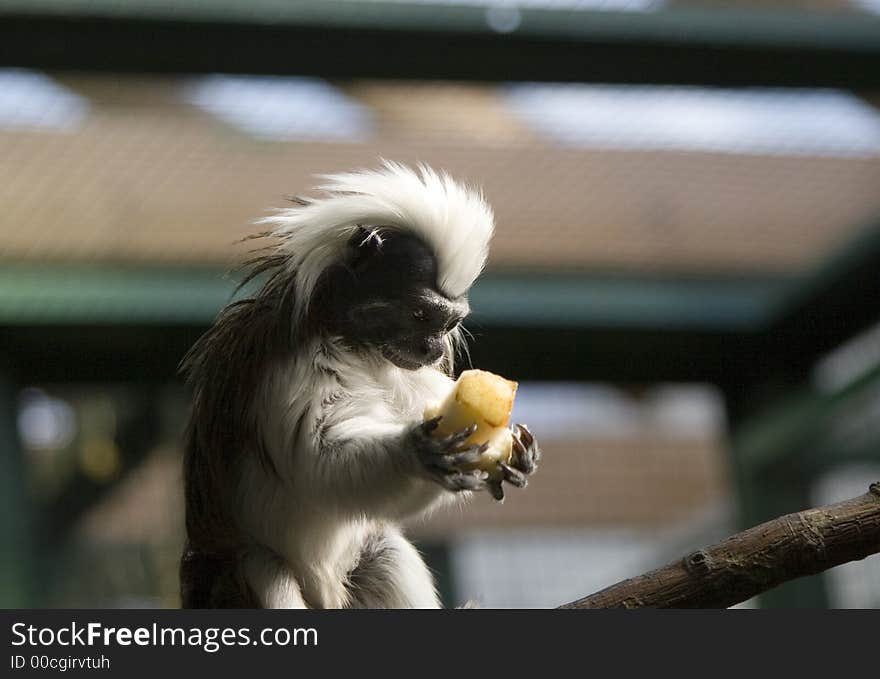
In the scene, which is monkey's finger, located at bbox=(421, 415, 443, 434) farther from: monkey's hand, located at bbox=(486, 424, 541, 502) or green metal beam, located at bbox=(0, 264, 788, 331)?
green metal beam, located at bbox=(0, 264, 788, 331)

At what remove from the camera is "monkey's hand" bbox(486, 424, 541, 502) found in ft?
8.18

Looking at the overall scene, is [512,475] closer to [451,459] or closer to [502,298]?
[451,459]

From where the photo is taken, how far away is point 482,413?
96.0 inches

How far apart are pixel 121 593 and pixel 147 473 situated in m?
0.75

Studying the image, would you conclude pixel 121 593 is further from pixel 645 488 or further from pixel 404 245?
pixel 404 245

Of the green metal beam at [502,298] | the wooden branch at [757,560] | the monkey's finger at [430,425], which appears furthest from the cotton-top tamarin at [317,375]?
the green metal beam at [502,298]

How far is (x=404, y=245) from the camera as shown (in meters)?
2.87

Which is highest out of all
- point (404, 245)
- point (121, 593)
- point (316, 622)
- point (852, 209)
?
point (852, 209)

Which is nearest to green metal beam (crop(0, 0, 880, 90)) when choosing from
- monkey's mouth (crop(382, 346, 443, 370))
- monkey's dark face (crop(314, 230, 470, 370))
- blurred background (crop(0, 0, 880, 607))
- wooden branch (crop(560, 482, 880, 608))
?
blurred background (crop(0, 0, 880, 607))

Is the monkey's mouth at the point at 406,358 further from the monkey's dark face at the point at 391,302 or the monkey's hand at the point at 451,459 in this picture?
the monkey's hand at the point at 451,459

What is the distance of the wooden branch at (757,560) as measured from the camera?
2451 millimetres

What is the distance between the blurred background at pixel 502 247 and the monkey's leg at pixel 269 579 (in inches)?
73.4

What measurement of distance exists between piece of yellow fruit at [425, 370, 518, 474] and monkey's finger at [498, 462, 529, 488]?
14mm

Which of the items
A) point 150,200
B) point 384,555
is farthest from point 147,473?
point 384,555
